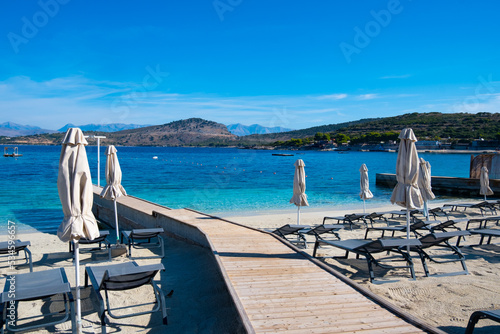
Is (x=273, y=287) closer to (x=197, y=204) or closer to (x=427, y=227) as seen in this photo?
(x=427, y=227)

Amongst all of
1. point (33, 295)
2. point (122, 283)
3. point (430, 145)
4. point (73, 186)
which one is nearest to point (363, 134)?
point (430, 145)

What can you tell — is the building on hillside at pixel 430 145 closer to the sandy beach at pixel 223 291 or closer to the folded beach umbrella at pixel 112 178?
the sandy beach at pixel 223 291

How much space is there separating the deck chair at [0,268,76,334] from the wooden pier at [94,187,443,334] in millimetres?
A: 2072

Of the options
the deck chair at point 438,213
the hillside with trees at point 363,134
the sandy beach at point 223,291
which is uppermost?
the hillside with trees at point 363,134

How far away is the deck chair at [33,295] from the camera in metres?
4.15

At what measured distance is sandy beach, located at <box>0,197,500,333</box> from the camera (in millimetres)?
4652

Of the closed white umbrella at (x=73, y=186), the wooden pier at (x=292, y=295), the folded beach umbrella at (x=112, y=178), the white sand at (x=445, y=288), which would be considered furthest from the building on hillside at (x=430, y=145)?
the closed white umbrella at (x=73, y=186)

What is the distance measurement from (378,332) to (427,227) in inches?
262

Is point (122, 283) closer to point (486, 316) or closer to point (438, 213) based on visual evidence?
point (486, 316)

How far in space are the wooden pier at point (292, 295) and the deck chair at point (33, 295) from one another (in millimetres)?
2072

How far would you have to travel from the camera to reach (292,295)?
14.6 feet

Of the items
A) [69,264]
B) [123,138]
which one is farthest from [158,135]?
[69,264]

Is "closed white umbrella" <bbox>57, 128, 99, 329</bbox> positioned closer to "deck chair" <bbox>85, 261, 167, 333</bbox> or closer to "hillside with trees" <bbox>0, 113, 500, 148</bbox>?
"deck chair" <bbox>85, 261, 167, 333</bbox>

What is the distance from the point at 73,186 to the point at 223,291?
288 centimetres
